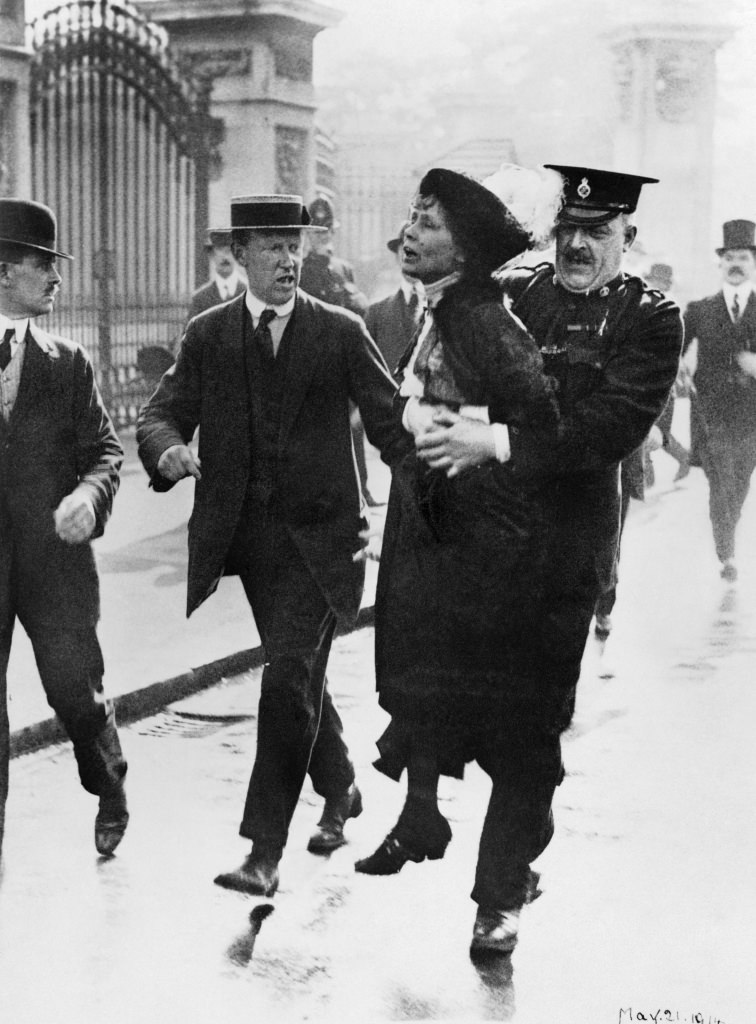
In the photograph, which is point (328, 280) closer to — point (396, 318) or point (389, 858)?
point (396, 318)

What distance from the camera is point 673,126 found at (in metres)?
8.01

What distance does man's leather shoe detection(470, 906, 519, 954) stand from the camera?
14.3 ft

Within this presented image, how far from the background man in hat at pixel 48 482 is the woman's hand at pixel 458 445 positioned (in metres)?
0.96

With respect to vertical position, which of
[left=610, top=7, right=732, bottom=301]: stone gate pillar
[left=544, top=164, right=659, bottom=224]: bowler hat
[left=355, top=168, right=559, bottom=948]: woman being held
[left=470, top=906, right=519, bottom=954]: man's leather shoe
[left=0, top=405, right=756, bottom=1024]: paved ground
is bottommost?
[left=0, top=405, right=756, bottom=1024]: paved ground

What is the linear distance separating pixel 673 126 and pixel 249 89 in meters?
4.94

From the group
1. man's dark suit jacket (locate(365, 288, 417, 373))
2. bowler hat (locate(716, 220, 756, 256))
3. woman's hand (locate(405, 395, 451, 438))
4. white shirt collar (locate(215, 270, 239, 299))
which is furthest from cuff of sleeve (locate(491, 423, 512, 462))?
man's dark suit jacket (locate(365, 288, 417, 373))

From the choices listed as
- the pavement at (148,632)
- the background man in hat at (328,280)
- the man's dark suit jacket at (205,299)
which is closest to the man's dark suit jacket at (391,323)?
the background man in hat at (328,280)

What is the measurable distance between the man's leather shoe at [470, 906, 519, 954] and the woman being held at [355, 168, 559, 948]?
1.5 inches

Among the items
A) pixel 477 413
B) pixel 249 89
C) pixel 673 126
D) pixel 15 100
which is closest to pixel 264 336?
pixel 477 413

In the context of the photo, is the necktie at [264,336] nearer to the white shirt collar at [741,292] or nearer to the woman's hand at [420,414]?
the woman's hand at [420,414]

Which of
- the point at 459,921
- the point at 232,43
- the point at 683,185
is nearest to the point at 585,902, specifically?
the point at 459,921

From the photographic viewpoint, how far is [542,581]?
435 centimetres

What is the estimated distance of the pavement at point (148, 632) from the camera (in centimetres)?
644

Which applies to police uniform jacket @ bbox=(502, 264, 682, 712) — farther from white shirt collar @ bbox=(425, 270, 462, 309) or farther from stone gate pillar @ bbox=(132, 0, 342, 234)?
stone gate pillar @ bbox=(132, 0, 342, 234)
